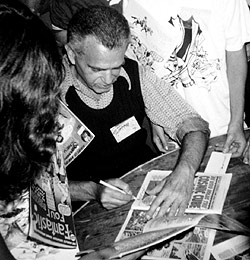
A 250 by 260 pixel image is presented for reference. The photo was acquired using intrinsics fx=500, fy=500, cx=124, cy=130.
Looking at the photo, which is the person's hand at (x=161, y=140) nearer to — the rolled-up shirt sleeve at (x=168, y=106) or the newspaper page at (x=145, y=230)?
the rolled-up shirt sleeve at (x=168, y=106)

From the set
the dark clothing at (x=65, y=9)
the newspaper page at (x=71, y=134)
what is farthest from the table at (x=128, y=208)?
the dark clothing at (x=65, y=9)

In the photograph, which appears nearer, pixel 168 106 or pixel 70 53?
pixel 70 53

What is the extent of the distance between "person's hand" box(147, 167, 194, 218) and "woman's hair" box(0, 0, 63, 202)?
602mm

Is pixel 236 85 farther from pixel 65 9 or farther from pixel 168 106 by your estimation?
pixel 65 9

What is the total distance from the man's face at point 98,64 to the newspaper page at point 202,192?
526mm

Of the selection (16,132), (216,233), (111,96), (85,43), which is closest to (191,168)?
(216,233)

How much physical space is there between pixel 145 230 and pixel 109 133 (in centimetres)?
77

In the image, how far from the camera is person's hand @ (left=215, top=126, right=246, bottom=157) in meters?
2.46

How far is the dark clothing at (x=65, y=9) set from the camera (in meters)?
2.73

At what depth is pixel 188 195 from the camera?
7.09 ft

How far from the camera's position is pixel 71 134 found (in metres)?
2.42

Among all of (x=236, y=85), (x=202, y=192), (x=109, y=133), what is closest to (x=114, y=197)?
(x=202, y=192)

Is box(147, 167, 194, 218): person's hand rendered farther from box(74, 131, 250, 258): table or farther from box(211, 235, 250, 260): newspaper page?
box(211, 235, 250, 260): newspaper page

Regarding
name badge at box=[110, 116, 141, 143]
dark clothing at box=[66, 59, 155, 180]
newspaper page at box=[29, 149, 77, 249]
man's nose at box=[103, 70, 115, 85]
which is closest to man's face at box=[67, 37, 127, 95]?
man's nose at box=[103, 70, 115, 85]
